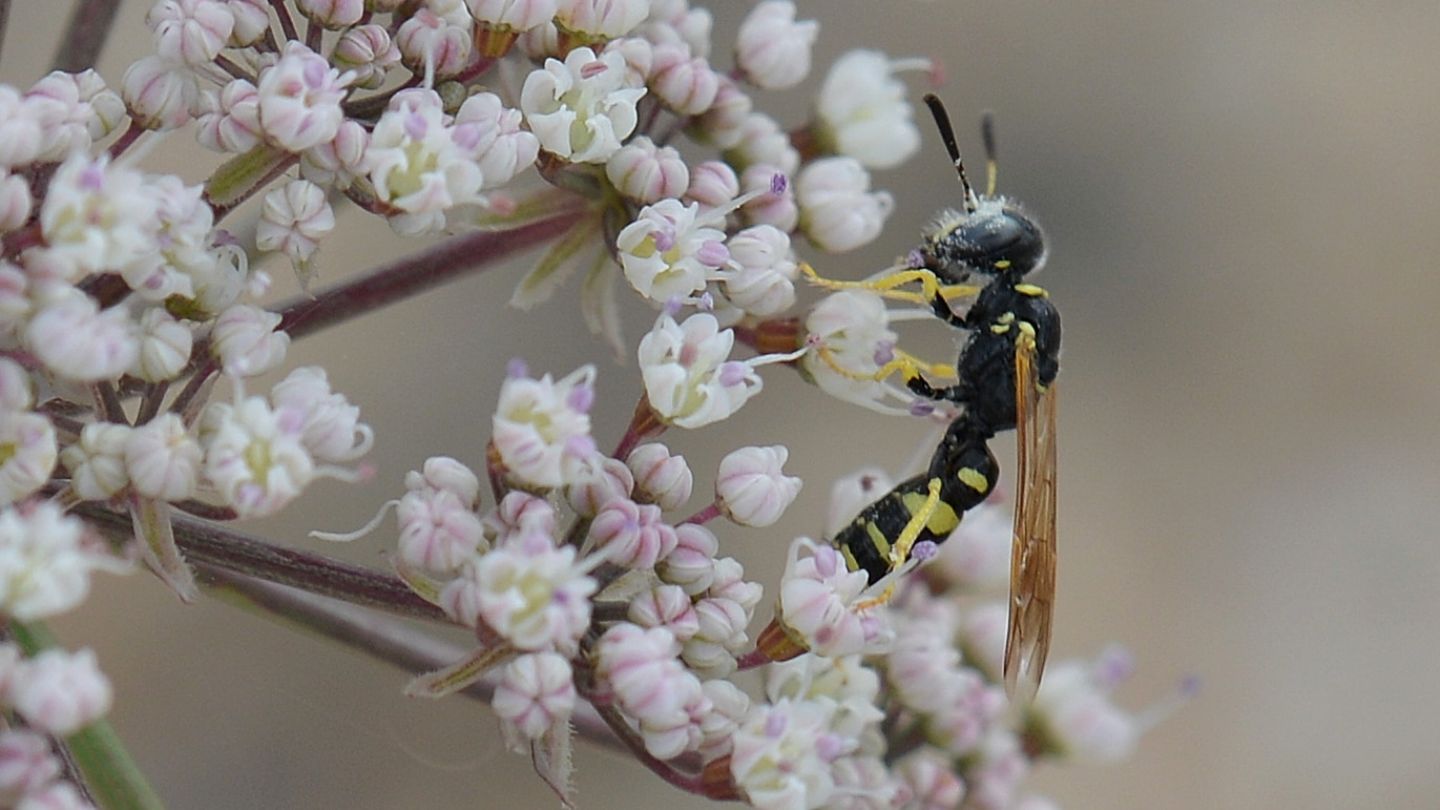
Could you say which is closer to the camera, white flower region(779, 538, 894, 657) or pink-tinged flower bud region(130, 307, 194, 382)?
pink-tinged flower bud region(130, 307, 194, 382)

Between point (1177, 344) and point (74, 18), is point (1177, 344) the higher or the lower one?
the lower one

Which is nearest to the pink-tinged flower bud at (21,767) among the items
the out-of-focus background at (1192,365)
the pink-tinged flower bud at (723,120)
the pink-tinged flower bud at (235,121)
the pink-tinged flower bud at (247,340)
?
the pink-tinged flower bud at (247,340)

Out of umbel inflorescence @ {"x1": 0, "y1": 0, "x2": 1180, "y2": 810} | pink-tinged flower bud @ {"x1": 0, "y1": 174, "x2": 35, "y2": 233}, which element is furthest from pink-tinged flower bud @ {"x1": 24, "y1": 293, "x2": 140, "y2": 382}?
pink-tinged flower bud @ {"x1": 0, "y1": 174, "x2": 35, "y2": 233}

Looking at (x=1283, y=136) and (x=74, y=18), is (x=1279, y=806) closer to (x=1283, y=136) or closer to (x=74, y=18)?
(x=1283, y=136)

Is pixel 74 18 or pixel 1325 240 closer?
pixel 74 18

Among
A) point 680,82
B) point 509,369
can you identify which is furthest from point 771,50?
point 509,369

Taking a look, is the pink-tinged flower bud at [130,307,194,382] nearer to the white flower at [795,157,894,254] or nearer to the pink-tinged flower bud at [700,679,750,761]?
the pink-tinged flower bud at [700,679,750,761]

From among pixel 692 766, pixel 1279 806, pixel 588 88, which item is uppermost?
pixel 588 88

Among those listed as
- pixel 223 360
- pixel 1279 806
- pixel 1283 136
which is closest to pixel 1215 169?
pixel 1283 136
